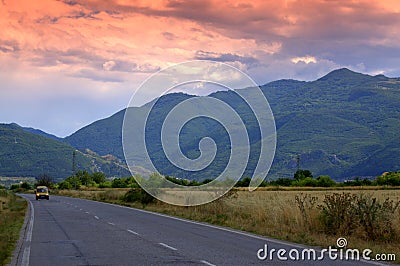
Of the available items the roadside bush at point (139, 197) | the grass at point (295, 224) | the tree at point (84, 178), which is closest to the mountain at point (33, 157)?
the tree at point (84, 178)

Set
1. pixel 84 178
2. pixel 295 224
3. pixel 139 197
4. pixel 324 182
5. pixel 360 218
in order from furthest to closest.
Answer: pixel 84 178, pixel 324 182, pixel 139 197, pixel 295 224, pixel 360 218

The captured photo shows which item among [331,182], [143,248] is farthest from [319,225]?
[331,182]

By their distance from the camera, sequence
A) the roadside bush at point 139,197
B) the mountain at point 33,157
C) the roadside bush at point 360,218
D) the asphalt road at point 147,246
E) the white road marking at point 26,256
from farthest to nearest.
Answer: the mountain at point 33,157, the roadside bush at point 139,197, the roadside bush at point 360,218, the asphalt road at point 147,246, the white road marking at point 26,256

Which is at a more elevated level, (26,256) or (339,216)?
(339,216)

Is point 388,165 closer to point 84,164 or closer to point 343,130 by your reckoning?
point 343,130

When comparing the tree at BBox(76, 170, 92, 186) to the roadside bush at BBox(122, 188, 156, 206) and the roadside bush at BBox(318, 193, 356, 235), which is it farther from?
the roadside bush at BBox(318, 193, 356, 235)

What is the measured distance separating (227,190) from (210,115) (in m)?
4.79

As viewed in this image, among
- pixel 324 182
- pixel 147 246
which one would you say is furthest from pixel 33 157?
pixel 147 246

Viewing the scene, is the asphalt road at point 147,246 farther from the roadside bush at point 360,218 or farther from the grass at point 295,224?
the roadside bush at point 360,218

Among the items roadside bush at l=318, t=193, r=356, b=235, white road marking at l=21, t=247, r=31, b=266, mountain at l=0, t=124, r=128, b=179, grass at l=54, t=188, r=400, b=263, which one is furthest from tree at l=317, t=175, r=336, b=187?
mountain at l=0, t=124, r=128, b=179

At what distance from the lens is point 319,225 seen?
19875mm

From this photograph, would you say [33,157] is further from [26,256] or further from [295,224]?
[26,256]

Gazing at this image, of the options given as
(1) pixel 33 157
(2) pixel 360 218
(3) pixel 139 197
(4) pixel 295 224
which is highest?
(1) pixel 33 157

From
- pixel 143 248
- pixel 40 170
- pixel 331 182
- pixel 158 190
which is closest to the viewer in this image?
pixel 143 248
